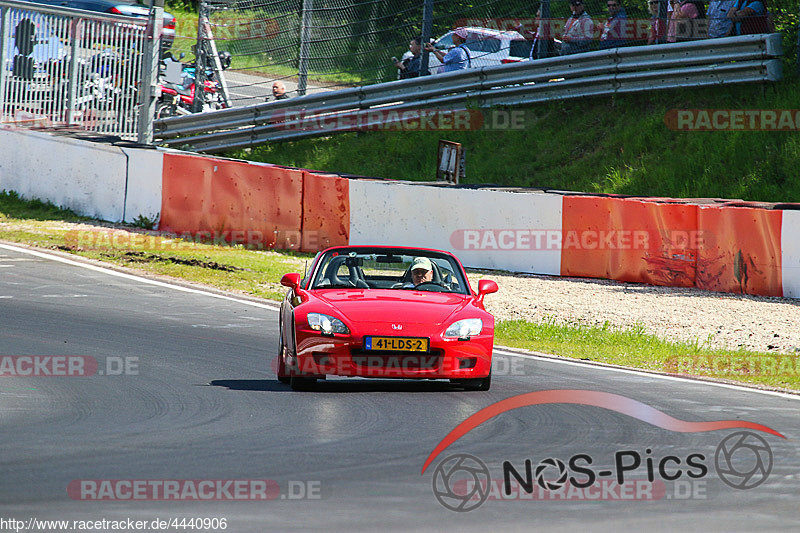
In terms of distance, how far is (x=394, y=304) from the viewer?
9461mm

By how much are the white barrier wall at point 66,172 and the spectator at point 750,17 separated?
10282 mm

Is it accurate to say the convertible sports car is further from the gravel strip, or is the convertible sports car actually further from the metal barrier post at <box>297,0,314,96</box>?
the metal barrier post at <box>297,0,314,96</box>

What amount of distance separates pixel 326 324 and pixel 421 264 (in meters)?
1.52

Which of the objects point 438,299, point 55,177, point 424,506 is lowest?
point 424,506

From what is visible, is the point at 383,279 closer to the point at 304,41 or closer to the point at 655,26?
the point at 655,26

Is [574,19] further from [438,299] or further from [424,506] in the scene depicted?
[424,506]

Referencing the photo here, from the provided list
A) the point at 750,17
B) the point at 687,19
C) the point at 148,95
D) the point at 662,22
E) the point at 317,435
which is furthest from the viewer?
the point at 148,95

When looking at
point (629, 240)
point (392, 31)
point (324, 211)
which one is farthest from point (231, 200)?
point (629, 240)

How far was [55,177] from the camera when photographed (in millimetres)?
21266

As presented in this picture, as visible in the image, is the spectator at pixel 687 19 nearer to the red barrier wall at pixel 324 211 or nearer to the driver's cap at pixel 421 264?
the red barrier wall at pixel 324 211

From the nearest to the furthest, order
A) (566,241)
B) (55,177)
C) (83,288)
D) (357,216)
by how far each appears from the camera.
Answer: (83,288) < (566,241) < (357,216) < (55,177)

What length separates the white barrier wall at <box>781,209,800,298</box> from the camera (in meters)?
15.1

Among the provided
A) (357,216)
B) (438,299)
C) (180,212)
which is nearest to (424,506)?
(438,299)

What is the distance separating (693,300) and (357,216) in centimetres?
557
